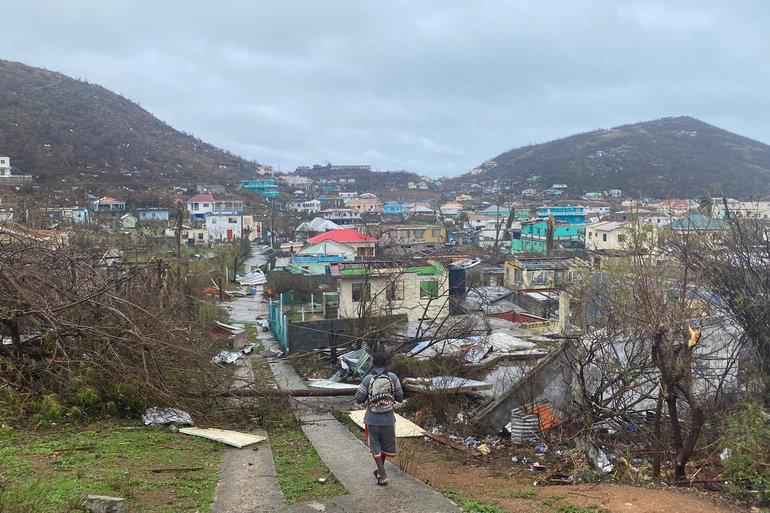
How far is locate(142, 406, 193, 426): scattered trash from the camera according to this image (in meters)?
7.83

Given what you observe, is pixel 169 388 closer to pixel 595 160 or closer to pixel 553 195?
pixel 553 195

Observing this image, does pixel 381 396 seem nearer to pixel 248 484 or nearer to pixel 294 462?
pixel 248 484

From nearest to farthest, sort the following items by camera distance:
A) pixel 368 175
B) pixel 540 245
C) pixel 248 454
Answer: pixel 248 454
pixel 540 245
pixel 368 175

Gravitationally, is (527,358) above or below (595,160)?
below

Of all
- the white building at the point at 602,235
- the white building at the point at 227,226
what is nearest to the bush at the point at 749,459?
A: the white building at the point at 602,235

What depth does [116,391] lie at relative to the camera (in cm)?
772

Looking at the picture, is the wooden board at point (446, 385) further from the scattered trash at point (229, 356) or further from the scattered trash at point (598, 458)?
the scattered trash at point (229, 356)

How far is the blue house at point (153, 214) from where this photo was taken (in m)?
56.4

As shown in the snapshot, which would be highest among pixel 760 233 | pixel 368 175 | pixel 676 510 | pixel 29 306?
pixel 368 175

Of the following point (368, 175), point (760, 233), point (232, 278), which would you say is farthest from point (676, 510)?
point (368, 175)

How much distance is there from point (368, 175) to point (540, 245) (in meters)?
90.6

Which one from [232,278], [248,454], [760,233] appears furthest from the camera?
[232,278]

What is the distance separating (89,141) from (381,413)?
87.0 meters

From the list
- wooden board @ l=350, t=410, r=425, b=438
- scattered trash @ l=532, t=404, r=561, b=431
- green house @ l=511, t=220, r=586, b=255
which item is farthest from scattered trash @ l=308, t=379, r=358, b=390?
green house @ l=511, t=220, r=586, b=255
